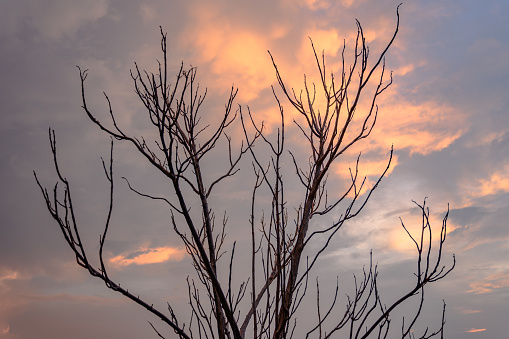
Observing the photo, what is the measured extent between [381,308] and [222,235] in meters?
1.90

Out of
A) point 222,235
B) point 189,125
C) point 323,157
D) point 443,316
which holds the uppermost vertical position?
point 189,125

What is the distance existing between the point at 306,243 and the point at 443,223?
0.71 meters

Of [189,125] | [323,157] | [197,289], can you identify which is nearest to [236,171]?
[189,125]

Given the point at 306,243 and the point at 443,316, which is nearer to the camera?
the point at 306,243

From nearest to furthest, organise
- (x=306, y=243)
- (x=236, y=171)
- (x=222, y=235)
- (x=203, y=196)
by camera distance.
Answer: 1. (x=306, y=243)
2. (x=203, y=196)
3. (x=236, y=171)
4. (x=222, y=235)

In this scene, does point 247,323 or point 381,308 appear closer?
point 381,308

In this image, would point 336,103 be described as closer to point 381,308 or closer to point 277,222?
point 277,222

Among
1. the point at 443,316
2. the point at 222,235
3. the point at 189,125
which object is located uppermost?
the point at 189,125

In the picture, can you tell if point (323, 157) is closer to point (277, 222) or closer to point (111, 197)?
point (277, 222)

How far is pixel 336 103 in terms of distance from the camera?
2453 mm

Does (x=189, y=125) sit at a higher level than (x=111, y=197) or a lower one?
higher

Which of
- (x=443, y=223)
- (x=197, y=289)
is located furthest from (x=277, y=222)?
(x=197, y=289)

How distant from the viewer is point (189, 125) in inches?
121

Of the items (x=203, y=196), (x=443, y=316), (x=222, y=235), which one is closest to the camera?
(x=443, y=316)
